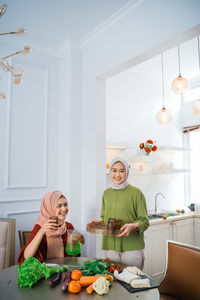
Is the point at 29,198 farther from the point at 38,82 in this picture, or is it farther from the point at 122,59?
the point at 122,59

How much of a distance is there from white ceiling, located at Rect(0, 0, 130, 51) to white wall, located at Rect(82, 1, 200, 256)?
0.18 meters

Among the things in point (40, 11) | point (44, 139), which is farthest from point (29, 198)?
point (40, 11)

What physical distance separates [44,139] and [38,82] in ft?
2.37

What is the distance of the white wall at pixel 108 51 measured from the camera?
6.36 ft

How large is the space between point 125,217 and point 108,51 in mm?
1716

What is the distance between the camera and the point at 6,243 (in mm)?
2279

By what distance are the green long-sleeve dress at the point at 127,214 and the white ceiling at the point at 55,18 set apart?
171 centimetres

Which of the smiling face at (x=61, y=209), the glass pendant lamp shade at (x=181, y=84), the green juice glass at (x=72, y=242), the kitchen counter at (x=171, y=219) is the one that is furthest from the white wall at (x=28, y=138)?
the glass pendant lamp shade at (x=181, y=84)

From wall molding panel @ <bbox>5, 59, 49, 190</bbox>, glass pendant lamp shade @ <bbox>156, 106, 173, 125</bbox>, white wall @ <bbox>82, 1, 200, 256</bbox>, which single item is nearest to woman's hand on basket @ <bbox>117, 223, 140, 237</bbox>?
white wall @ <bbox>82, 1, 200, 256</bbox>

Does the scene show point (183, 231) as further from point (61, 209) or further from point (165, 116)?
point (61, 209)

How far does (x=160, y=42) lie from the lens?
2037 millimetres

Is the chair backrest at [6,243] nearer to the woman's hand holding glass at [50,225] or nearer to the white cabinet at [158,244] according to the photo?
the woman's hand holding glass at [50,225]

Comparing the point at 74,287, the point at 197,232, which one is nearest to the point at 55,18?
the point at 74,287

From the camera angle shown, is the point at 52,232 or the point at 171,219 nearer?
the point at 52,232
